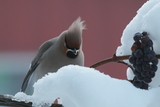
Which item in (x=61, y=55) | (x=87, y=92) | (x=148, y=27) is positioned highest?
Result: (x=61, y=55)

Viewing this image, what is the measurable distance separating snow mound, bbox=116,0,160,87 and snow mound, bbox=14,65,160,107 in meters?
0.08

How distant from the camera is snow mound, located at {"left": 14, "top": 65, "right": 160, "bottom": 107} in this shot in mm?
581

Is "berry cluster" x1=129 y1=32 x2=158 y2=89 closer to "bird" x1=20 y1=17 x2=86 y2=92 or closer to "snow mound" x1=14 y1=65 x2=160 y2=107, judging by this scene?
"snow mound" x1=14 y1=65 x2=160 y2=107

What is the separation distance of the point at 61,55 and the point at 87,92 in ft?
5.17

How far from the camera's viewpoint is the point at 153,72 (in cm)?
66

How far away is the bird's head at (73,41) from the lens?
6.62 ft

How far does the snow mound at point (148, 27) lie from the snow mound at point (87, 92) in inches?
3.3

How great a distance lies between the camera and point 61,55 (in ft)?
7.06

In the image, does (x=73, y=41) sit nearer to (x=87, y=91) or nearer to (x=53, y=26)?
(x=87, y=91)

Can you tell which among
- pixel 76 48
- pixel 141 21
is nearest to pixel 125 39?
pixel 141 21

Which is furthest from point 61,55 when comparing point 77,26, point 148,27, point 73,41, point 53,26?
point 53,26

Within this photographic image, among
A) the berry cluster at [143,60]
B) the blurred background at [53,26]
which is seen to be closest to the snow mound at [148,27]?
the berry cluster at [143,60]

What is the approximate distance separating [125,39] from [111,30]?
4.78 metres

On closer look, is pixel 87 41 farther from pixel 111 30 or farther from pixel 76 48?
pixel 76 48
